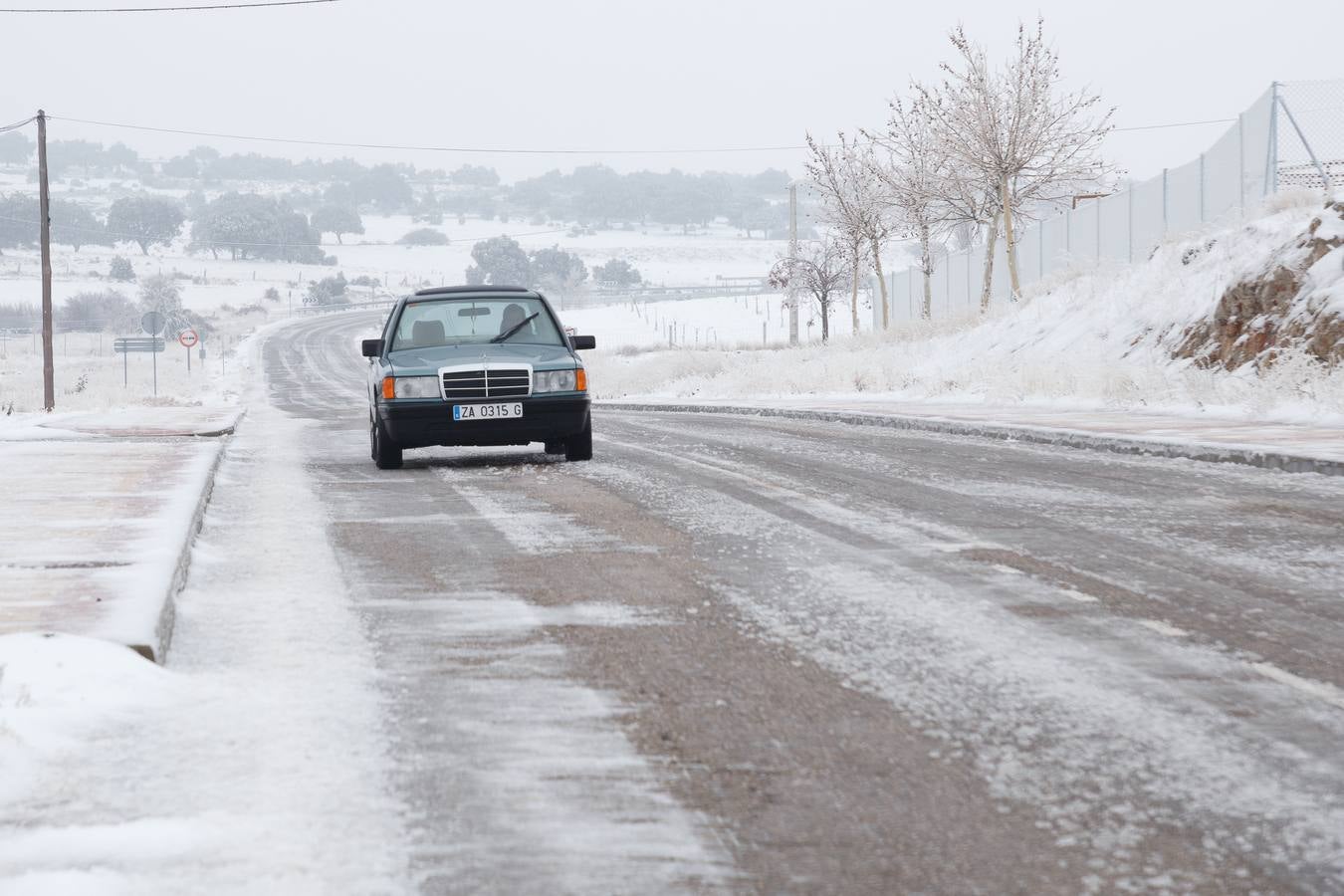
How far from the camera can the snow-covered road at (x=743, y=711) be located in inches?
122

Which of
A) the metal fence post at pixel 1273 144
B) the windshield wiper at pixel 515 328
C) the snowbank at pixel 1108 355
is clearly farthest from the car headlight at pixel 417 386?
the metal fence post at pixel 1273 144

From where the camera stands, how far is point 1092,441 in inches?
528

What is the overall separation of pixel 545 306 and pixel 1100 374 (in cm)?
938

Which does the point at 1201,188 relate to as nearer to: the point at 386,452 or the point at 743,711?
the point at 386,452

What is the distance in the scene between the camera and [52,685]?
4.39 metres

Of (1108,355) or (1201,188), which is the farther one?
(1201,188)

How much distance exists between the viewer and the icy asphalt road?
Answer: 10.2 ft

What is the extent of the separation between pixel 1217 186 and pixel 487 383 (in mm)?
20106

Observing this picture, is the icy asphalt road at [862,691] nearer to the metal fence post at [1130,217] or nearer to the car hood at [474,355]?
the car hood at [474,355]

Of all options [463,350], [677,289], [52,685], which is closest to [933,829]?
[52,685]

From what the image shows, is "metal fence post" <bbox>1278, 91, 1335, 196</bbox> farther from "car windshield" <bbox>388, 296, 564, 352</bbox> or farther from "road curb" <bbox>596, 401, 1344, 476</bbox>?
"car windshield" <bbox>388, 296, 564, 352</bbox>

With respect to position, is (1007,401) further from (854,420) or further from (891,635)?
(891,635)

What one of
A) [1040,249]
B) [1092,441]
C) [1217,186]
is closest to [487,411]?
[1092,441]

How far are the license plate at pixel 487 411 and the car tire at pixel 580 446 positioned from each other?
0.61 meters
